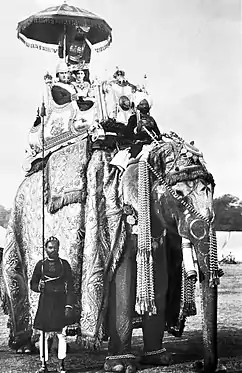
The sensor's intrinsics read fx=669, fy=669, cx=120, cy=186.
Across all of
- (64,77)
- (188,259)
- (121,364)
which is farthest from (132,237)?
(64,77)

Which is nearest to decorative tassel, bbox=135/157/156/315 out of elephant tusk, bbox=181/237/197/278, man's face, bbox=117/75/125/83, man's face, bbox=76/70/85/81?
elephant tusk, bbox=181/237/197/278

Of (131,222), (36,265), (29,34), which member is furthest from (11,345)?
(29,34)

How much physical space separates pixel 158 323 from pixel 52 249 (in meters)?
0.44

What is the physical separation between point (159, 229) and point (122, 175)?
8.7 inches

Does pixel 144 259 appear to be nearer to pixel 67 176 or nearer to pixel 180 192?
pixel 180 192

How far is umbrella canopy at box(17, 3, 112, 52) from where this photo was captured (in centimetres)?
233

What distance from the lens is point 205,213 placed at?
2.15 m

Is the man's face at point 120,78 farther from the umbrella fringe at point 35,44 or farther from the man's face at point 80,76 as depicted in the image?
the umbrella fringe at point 35,44

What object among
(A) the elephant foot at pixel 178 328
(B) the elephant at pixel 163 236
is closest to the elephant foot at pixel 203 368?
(B) the elephant at pixel 163 236

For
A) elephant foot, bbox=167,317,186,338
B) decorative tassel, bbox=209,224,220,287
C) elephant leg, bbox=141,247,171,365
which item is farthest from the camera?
elephant foot, bbox=167,317,186,338

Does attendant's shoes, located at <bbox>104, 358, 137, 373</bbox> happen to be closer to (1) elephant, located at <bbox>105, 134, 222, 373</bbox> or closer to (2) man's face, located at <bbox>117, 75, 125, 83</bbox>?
(1) elephant, located at <bbox>105, 134, 222, 373</bbox>

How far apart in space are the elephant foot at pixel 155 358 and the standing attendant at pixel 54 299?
0.28 meters

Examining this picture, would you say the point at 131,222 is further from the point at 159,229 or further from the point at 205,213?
the point at 205,213

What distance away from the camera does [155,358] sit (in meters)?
2.27
